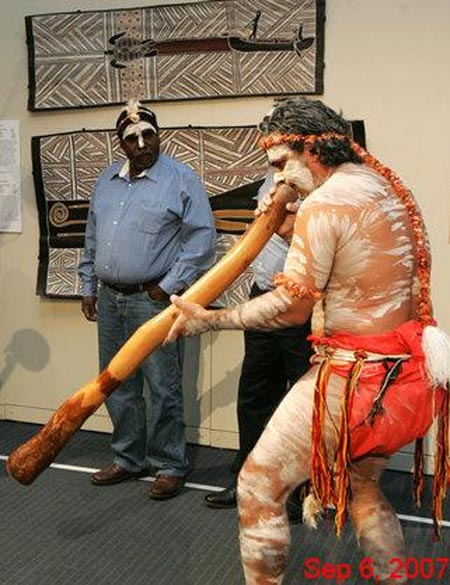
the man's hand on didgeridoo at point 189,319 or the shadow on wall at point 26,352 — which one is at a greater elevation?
the man's hand on didgeridoo at point 189,319

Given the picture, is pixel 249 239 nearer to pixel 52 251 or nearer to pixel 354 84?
pixel 354 84

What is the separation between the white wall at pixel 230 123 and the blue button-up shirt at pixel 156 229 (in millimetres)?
537

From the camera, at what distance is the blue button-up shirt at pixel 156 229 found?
294 cm

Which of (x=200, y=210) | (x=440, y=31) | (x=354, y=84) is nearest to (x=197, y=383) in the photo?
(x=200, y=210)

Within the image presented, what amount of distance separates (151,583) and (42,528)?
22.6 inches

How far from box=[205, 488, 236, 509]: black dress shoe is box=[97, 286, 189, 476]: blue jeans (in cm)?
22

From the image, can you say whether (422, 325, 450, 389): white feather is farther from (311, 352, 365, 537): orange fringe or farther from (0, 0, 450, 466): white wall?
(0, 0, 450, 466): white wall

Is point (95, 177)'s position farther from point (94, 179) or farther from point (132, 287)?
point (132, 287)

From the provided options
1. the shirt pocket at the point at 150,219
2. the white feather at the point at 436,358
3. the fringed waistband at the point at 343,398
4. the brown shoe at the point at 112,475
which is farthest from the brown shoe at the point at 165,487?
the white feather at the point at 436,358

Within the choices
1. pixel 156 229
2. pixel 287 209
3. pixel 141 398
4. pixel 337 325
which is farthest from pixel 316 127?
pixel 141 398

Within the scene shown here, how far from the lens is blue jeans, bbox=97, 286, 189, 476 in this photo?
9.86ft

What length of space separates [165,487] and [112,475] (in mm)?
276

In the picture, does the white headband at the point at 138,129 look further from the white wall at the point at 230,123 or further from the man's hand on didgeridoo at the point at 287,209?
the man's hand on didgeridoo at the point at 287,209

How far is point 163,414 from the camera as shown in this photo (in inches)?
121
